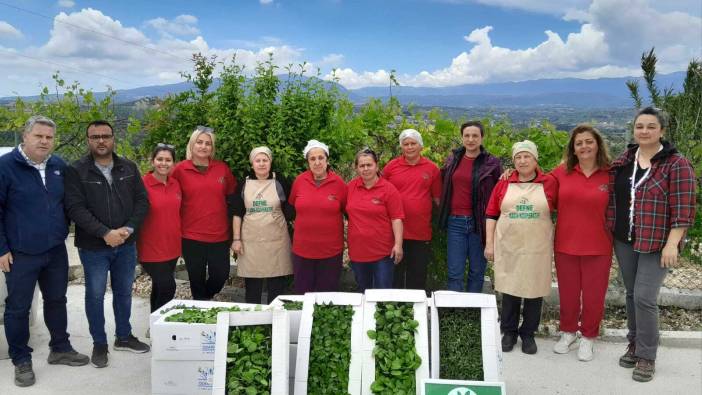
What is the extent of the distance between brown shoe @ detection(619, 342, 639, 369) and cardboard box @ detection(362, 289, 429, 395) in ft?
6.41

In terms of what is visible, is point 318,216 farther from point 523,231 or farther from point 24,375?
point 24,375

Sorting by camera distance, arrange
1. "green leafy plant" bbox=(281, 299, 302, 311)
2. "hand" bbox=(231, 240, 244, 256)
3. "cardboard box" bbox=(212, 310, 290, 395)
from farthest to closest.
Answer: "hand" bbox=(231, 240, 244, 256), "green leafy plant" bbox=(281, 299, 302, 311), "cardboard box" bbox=(212, 310, 290, 395)

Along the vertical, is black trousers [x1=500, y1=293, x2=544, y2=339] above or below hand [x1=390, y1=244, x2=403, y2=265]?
below

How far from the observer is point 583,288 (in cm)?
429

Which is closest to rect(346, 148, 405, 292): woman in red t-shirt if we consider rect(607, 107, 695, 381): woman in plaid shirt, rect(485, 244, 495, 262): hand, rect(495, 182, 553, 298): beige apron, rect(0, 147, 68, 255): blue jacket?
rect(485, 244, 495, 262): hand

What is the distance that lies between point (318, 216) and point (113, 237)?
160 cm

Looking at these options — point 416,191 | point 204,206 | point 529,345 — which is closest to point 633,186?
point 529,345

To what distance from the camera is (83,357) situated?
4.27m

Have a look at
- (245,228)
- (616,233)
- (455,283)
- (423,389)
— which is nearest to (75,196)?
(245,228)

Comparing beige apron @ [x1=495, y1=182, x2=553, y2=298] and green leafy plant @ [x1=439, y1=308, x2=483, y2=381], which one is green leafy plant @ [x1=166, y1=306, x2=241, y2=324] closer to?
green leafy plant @ [x1=439, y1=308, x2=483, y2=381]

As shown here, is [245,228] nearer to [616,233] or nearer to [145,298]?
[145,298]

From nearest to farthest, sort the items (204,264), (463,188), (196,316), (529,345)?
(196,316), (529,345), (463,188), (204,264)

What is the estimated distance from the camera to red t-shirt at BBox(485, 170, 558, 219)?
4.18 meters

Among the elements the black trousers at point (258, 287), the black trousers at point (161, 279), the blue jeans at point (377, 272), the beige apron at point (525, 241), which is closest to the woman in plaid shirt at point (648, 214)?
the beige apron at point (525, 241)
